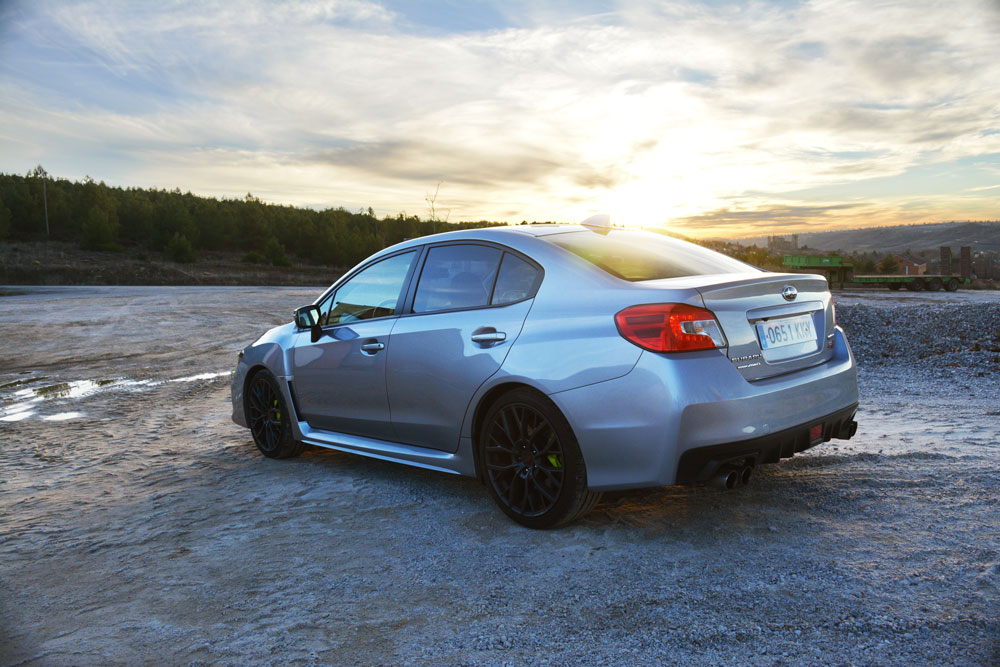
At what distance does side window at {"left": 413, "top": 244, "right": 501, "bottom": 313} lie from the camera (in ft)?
13.8

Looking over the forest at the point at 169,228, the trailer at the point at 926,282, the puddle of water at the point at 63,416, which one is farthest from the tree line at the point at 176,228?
the puddle of water at the point at 63,416

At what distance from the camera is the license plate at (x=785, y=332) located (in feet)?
11.8

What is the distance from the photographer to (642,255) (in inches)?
163

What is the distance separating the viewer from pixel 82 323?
18.3 metres

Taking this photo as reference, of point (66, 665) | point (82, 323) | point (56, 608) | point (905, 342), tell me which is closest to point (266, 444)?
point (56, 608)

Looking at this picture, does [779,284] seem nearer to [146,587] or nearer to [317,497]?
[317,497]

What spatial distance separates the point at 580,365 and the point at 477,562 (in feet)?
3.47

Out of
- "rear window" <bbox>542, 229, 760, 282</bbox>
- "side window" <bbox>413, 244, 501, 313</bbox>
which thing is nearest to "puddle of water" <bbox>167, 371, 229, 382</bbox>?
"side window" <bbox>413, 244, 501, 313</bbox>

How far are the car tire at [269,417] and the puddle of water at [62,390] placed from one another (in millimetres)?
2857

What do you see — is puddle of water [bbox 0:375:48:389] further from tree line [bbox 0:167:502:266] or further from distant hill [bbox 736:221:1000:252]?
distant hill [bbox 736:221:1000:252]

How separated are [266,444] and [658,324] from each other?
3711 mm

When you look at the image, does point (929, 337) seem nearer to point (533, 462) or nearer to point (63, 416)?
point (533, 462)

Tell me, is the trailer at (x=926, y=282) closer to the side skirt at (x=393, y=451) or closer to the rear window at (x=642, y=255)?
the rear window at (x=642, y=255)

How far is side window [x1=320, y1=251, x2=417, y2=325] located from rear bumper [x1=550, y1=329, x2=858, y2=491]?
5.47 ft
